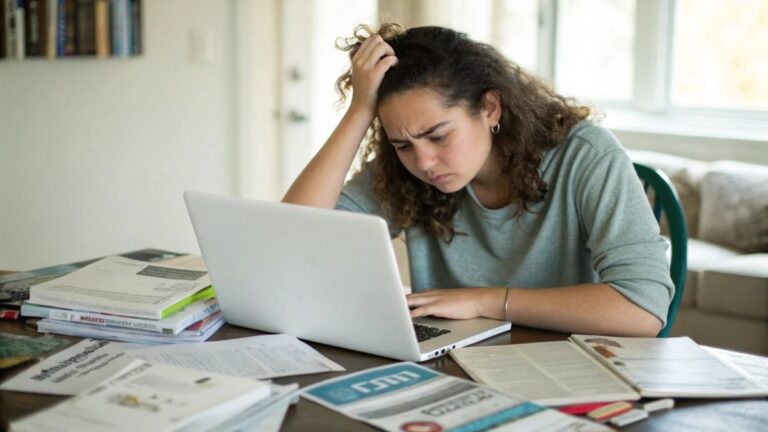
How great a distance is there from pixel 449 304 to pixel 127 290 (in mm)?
500

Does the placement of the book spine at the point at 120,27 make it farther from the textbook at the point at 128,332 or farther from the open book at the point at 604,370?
the open book at the point at 604,370

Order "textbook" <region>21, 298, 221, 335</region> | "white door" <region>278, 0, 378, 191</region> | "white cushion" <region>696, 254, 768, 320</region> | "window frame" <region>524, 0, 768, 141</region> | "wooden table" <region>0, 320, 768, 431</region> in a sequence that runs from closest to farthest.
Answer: "wooden table" <region>0, 320, 768, 431</region>
"textbook" <region>21, 298, 221, 335</region>
"white cushion" <region>696, 254, 768, 320</region>
"window frame" <region>524, 0, 768, 141</region>
"white door" <region>278, 0, 378, 191</region>

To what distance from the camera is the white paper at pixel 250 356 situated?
1297 millimetres

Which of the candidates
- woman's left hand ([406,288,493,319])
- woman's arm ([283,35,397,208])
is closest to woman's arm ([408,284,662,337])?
woman's left hand ([406,288,493,319])

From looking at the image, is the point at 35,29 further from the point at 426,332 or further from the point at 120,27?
the point at 426,332

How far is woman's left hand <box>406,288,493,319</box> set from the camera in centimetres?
151

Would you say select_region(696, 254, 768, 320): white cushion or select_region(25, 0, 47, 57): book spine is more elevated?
select_region(25, 0, 47, 57): book spine

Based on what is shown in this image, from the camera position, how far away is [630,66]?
4.33 m

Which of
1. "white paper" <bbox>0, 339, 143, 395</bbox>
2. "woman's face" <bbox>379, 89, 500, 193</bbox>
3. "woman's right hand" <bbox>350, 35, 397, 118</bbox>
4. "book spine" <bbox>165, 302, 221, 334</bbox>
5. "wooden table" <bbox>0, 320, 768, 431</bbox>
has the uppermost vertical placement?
"woman's right hand" <bbox>350, 35, 397, 118</bbox>

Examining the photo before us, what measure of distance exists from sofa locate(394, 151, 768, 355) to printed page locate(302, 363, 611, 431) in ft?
7.21

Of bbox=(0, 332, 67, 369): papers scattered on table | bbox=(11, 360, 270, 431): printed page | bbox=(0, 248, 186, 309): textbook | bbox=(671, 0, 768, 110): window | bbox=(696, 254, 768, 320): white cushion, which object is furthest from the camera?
bbox=(671, 0, 768, 110): window

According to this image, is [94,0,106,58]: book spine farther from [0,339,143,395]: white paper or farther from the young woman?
[0,339,143,395]: white paper

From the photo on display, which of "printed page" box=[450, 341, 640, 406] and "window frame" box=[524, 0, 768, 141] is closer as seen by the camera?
"printed page" box=[450, 341, 640, 406]

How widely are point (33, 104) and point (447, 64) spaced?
277cm
